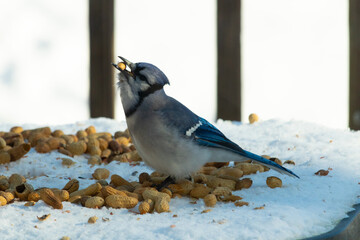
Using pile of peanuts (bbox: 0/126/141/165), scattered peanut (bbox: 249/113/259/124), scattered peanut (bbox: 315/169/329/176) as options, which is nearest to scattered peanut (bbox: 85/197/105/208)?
pile of peanuts (bbox: 0/126/141/165)

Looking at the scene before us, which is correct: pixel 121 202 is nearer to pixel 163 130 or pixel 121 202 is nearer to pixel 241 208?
pixel 163 130

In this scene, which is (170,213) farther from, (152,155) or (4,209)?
(4,209)

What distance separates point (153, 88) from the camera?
2.21 meters

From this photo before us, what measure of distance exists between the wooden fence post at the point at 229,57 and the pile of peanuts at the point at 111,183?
77cm

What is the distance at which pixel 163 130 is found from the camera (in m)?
2.14

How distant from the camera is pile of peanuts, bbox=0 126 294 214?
6.77 ft

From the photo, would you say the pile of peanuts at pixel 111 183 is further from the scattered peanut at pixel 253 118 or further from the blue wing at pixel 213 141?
the scattered peanut at pixel 253 118

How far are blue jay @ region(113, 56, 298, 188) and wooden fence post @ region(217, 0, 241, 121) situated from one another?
4.57ft

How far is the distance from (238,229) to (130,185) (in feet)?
2.32

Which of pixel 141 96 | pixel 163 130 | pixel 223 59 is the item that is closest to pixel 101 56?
pixel 223 59

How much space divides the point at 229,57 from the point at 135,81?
1503 millimetres

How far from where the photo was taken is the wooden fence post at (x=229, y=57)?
356cm

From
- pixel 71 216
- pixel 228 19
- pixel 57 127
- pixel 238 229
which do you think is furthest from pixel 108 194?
pixel 228 19

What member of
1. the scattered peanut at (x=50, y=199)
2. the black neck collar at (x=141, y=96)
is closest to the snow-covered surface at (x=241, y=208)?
the scattered peanut at (x=50, y=199)
